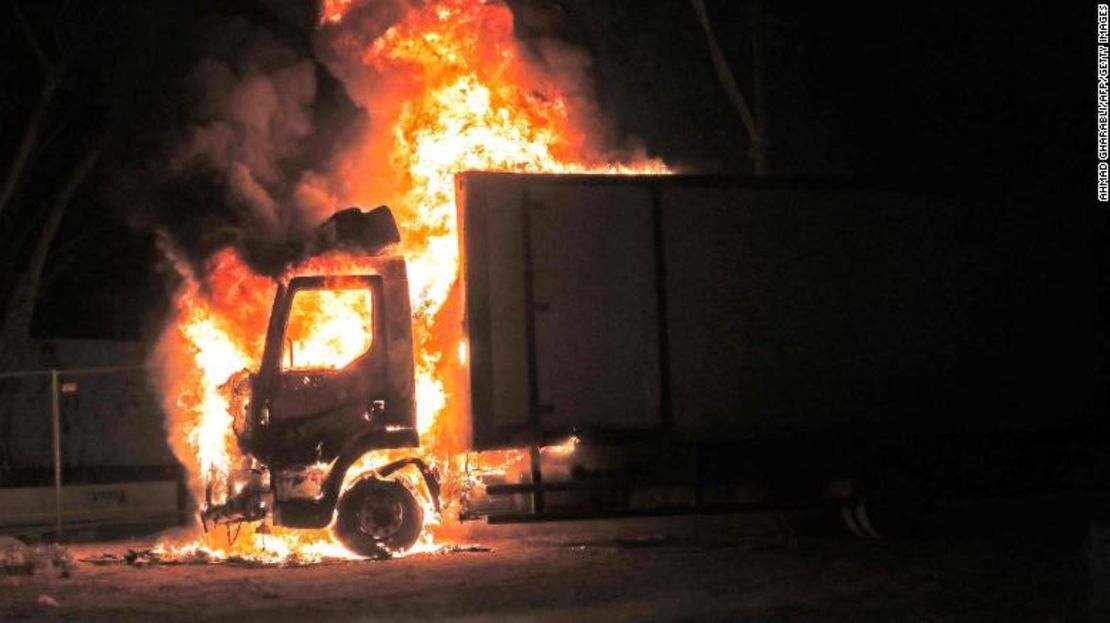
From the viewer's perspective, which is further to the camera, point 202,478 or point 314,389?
point 202,478

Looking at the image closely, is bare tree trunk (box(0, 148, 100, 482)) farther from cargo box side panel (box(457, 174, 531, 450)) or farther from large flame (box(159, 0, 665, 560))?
cargo box side panel (box(457, 174, 531, 450))

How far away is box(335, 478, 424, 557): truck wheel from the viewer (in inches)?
567

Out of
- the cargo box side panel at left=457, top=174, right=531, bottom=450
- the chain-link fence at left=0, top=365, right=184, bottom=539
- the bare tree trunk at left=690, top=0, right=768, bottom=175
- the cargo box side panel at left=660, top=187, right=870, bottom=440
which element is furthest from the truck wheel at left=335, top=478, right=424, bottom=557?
the chain-link fence at left=0, top=365, right=184, bottom=539

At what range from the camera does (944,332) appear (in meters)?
15.6

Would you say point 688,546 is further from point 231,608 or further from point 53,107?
point 53,107

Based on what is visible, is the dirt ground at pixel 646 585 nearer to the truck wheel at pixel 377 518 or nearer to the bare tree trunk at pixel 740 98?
the truck wheel at pixel 377 518

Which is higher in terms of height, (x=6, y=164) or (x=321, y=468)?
(x=6, y=164)

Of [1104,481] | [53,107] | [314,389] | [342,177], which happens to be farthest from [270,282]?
[53,107]

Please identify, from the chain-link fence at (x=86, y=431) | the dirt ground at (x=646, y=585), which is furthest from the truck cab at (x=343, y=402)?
the chain-link fence at (x=86, y=431)

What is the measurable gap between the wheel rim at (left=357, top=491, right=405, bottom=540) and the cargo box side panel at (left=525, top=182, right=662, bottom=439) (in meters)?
1.79

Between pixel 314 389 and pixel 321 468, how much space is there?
752 mm

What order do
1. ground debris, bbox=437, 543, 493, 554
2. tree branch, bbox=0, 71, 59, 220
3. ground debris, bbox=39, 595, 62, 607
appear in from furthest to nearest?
tree branch, bbox=0, 71, 59, 220
ground debris, bbox=437, 543, 493, 554
ground debris, bbox=39, 595, 62, 607

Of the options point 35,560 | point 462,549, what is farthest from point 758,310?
point 35,560

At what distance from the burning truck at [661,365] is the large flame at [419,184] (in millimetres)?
178
